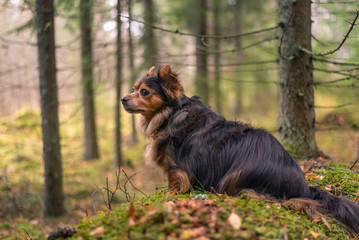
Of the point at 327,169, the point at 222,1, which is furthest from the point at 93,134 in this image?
the point at 327,169

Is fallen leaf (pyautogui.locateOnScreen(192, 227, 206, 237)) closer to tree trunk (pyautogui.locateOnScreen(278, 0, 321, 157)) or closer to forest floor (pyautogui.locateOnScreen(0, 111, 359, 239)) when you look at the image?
forest floor (pyautogui.locateOnScreen(0, 111, 359, 239))

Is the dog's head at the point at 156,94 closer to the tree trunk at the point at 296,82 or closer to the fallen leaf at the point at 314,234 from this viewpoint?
the tree trunk at the point at 296,82

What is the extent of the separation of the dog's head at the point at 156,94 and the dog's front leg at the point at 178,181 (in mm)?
1078

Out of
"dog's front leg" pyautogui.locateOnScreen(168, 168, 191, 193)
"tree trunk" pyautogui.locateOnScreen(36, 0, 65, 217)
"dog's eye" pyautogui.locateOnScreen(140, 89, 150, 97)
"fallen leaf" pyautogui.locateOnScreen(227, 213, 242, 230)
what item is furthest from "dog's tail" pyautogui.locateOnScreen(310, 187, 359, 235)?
"tree trunk" pyautogui.locateOnScreen(36, 0, 65, 217)

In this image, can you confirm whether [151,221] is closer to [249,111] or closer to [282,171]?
[282,171]

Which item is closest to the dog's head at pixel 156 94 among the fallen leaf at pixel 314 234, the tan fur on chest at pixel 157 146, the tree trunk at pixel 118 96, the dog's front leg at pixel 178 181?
the tan fur on chest at pixel 157 146

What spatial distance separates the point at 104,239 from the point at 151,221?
425 millimetres

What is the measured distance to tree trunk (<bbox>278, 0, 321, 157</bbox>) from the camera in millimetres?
5570

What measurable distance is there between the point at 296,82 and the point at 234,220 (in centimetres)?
391

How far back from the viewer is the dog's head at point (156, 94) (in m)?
4.60

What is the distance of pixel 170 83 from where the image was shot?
15.1ft

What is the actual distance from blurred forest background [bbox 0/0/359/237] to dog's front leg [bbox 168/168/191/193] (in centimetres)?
195

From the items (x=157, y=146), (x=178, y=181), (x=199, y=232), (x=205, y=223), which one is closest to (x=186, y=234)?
(x=199, y=232)

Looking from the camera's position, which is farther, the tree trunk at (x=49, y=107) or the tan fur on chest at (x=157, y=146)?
the tree trunk at (x=49, y=107)
